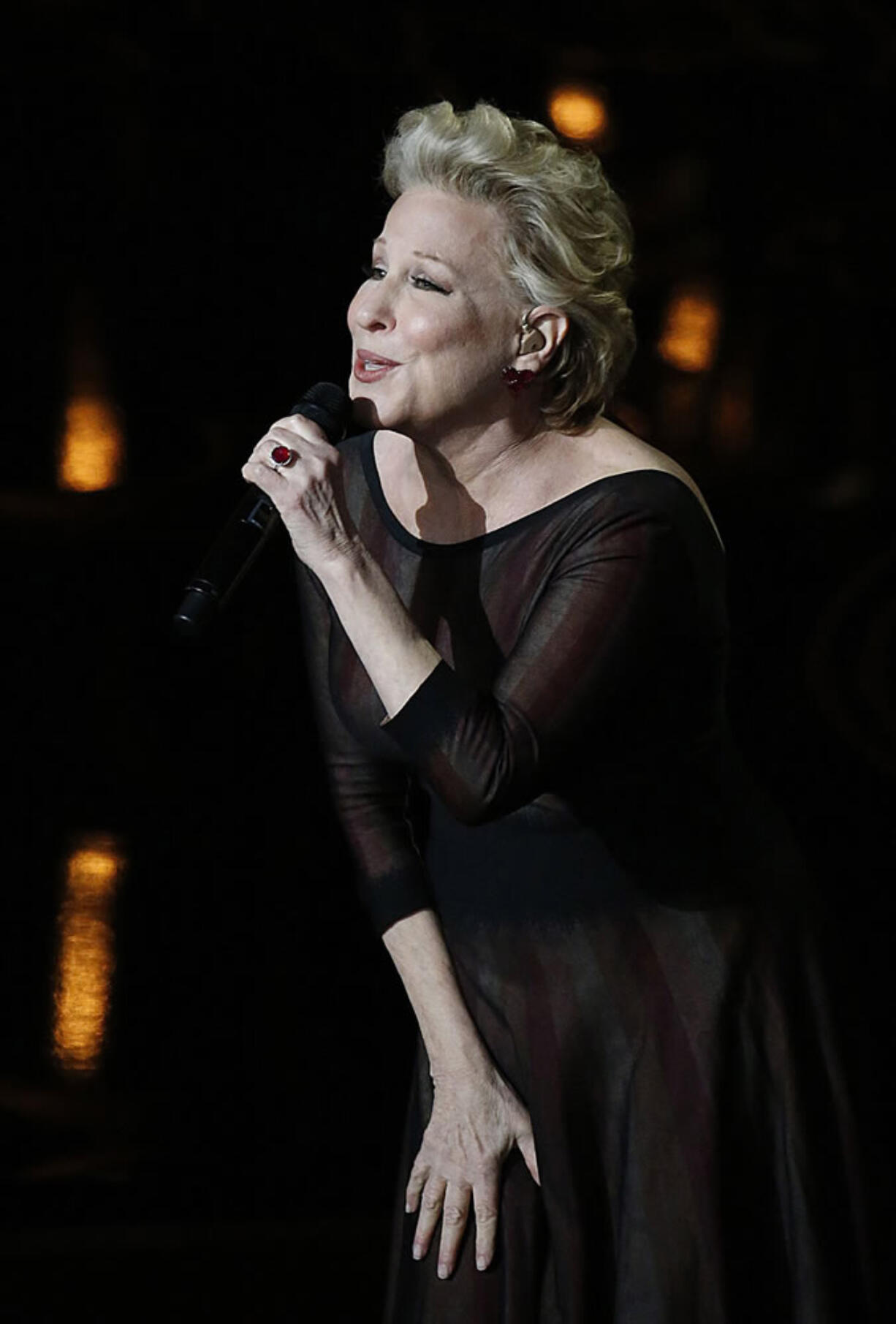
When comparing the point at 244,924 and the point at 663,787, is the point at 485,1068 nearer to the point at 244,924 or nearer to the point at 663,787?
the point at 663,787

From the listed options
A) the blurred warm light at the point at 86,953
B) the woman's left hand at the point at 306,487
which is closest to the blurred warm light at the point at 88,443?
the blurred warm light at the point at 86,953

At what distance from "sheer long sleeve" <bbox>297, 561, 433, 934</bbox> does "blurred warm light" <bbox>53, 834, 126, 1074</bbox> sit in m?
1.15

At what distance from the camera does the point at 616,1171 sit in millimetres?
1704

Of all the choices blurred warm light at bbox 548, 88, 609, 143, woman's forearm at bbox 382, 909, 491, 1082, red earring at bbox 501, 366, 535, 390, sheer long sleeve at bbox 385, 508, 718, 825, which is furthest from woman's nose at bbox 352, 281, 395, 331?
blurred warm light at bbox 548, 88, 609, 143

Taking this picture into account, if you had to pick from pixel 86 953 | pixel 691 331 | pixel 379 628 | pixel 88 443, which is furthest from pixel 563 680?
pixel 691 331

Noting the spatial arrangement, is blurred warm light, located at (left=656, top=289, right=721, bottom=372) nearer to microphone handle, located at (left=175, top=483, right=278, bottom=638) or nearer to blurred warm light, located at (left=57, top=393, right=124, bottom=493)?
blurred warm light, located at (left=57, top=393, right=124, bottom=493)

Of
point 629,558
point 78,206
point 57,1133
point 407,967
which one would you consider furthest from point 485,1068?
point 78,206

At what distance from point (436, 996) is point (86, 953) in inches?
52.7

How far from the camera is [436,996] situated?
68.3 inches

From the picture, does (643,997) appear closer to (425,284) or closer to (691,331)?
(425,284)

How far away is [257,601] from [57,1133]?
0.85m

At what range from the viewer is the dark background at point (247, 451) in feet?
9.45

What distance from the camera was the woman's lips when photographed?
1620mm

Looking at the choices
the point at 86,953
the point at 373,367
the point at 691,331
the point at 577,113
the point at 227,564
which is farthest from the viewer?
the point at 691,331
